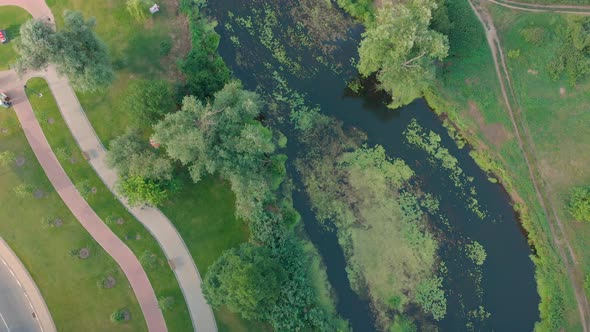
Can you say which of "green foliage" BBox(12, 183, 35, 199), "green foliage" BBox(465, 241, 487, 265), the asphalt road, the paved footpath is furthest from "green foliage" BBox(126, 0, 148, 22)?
"green foliage" BBox(465, 241, 487, 265)

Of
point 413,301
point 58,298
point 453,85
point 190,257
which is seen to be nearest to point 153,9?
point 190,257

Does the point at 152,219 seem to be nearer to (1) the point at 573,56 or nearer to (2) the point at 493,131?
(2) the point at 493,131

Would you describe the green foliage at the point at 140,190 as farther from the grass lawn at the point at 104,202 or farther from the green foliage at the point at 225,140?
the green foliage at the point at 225,140

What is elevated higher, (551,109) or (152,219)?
(551,109)

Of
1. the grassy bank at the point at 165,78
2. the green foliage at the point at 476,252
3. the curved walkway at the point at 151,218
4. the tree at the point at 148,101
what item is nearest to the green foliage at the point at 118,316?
the curved walkway at the point at 151,218

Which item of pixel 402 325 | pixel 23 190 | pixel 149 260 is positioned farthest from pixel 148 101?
pixel 402 325

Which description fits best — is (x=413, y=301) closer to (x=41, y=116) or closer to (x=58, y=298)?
(x=58, y=298)
